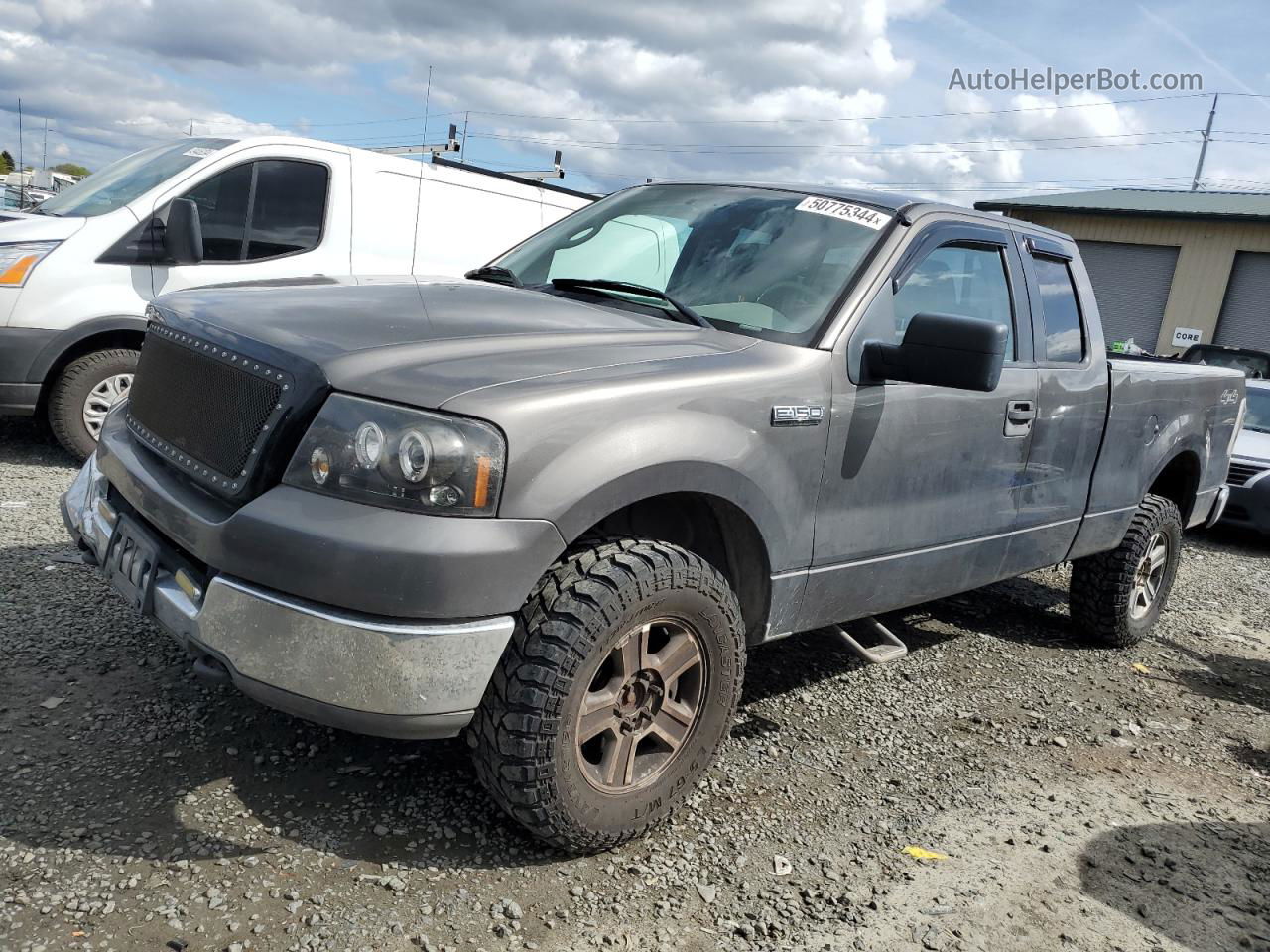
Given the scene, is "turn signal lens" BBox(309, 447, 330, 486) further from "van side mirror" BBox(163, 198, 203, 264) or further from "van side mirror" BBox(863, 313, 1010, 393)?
"van side mirror" BBox(163, 198, 203, 264)

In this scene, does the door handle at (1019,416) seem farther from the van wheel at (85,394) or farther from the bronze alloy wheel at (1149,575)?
the van wheel at (85,394)

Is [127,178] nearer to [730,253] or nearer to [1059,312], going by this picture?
[730,253]

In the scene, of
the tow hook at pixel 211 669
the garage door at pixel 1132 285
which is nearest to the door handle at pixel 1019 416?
the tow hook at pixel 211 669

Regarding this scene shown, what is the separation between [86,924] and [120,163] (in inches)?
241

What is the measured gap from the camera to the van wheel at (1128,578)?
5016mm

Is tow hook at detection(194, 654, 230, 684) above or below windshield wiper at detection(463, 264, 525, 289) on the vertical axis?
below

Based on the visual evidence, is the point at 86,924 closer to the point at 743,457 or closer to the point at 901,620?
the point at 743,457

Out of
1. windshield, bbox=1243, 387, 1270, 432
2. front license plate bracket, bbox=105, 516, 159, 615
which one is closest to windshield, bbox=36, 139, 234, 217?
front license plate bracket, bbox=105, 516, 159, 615

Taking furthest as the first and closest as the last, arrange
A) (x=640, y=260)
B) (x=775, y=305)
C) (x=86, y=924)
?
1. (x=640, y=260)
2. (x=775, y=305)
3. (x=86, y=924)

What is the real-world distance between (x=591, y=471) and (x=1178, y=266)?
24.4 meters

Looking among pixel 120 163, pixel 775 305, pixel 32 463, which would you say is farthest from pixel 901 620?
pixel 120 163

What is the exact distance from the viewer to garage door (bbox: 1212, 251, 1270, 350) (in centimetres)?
2189

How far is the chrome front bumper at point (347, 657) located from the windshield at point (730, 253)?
137 cm

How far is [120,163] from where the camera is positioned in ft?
23.1
